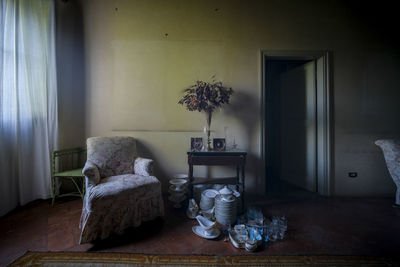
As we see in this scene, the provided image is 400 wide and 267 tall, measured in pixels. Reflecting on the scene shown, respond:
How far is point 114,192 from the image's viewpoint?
1.66 meters

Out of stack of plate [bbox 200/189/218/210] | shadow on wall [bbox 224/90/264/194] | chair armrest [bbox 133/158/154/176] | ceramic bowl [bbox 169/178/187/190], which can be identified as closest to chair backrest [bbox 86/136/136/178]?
chair armrest [bbox 133/158/154/176]

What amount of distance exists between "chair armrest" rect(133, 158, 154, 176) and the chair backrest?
0.13 meters

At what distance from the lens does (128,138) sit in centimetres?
246

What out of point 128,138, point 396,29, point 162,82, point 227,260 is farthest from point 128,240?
point 396,29

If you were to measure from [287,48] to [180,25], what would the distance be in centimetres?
163

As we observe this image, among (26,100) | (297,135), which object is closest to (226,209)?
(297,135)

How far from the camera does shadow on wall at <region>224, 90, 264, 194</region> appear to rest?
2.67 meters

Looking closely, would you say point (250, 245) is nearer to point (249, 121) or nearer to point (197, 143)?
point (197, 143)

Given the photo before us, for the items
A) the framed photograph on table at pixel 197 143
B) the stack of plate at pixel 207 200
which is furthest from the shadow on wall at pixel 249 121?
the stack of plate at pixel 207 200

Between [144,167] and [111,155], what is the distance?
1.55 ft

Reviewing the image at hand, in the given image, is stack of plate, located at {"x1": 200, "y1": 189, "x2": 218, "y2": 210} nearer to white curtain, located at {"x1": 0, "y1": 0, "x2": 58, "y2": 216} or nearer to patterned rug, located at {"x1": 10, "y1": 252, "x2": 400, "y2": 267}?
patterned rug, located at {"x1": 10, "y1": 252, "x2": 400, "y2": 267}

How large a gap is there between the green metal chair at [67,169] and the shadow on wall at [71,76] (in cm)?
16

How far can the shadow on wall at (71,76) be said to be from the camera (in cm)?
262

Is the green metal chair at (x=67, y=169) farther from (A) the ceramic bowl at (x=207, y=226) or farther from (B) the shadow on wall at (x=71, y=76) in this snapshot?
(A) the ceramic bowl at (x=207, y=226)
